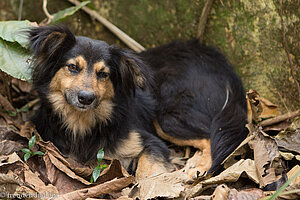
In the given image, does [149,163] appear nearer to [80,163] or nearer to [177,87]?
[80,163]

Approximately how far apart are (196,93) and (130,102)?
0.84 metres

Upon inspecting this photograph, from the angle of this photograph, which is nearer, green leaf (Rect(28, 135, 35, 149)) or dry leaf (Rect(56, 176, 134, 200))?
dry leaf (Rect(56, 176, 134, 200))

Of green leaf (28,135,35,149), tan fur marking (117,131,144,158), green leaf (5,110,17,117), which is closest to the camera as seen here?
green leaf (28,135,35,149)

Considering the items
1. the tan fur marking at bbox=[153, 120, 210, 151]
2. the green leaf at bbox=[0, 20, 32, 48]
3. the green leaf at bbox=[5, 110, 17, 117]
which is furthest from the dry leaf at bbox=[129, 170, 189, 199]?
the green leaf at bbox=[5, 110, 17, 117]

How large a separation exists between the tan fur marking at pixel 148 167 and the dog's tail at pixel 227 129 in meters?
0.55

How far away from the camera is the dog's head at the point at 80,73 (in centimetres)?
392

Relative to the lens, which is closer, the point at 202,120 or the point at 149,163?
the point at 149,163

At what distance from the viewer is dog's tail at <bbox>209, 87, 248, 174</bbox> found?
400 centimetres

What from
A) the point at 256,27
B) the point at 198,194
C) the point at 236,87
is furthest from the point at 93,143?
the point at 256,27

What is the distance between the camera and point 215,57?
493 centimetres

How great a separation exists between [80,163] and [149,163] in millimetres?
750

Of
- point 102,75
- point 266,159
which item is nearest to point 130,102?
point 102,75

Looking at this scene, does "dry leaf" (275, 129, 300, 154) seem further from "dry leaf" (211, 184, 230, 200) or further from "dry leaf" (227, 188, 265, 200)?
"dry leaf" (211, 184, 230, 200)

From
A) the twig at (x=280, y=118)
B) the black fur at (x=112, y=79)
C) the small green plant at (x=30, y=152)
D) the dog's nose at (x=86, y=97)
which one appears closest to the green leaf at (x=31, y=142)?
the small green plant at (x=30, y=152)
